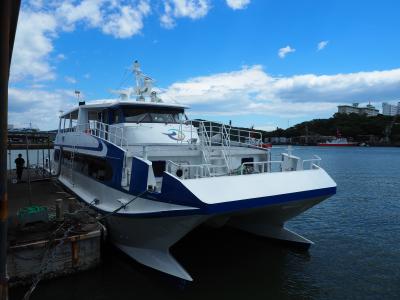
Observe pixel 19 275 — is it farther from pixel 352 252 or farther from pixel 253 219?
pixel 352 252

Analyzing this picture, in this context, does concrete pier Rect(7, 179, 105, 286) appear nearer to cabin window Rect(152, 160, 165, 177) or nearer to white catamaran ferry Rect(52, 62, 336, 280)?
white catamaran ferry Rect(52, 62, 336, 280)

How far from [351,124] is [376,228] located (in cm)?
14192

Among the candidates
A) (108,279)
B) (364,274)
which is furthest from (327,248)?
(108,279)

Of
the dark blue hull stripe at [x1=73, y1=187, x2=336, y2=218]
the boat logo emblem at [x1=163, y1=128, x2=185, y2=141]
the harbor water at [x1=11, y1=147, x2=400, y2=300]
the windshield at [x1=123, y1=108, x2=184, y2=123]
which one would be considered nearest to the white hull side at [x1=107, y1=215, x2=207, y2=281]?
the dark blue hull stripe at [x1=73, y1=187, x2=336, y2=218]

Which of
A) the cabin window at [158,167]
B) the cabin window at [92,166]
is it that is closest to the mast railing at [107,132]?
the cabin window at [92,166]

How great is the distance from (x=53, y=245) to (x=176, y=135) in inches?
188

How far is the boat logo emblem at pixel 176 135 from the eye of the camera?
37.4ft

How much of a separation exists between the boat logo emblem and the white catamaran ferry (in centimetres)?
3

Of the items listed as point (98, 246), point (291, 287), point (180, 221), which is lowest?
point (291, 287)

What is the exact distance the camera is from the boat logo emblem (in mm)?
11414

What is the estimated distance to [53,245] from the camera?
8.57 meters

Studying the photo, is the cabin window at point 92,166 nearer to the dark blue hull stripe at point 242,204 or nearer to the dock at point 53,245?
the dock at point 53,245

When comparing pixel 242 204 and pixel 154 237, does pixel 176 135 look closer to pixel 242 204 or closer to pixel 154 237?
pixel 154 237

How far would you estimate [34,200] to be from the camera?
13406 millimetres
